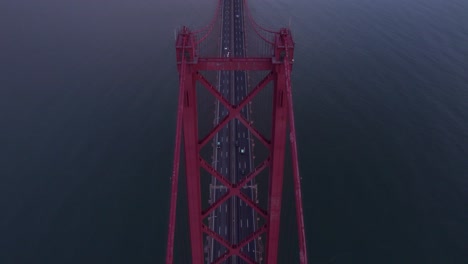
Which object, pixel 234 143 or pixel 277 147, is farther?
pixel 234 143

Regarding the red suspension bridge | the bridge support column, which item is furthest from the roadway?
the bridge support column

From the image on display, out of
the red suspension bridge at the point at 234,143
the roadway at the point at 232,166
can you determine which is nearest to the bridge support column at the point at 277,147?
the red suspension bridge at the point at 234,143

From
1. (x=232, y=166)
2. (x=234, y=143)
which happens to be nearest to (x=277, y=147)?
(x=232, y=166)

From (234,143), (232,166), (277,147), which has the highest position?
(234,143)

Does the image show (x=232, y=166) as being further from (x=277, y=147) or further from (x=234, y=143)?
(x=277, y=147)

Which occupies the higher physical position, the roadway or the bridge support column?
the roadway

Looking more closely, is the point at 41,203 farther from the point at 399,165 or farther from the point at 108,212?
the point at 399,165

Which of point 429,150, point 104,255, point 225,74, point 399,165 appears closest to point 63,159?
point 104,255

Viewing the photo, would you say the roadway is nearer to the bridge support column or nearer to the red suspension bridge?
the red suspension bridge

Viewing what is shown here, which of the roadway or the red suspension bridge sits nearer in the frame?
the red suspension bridge
